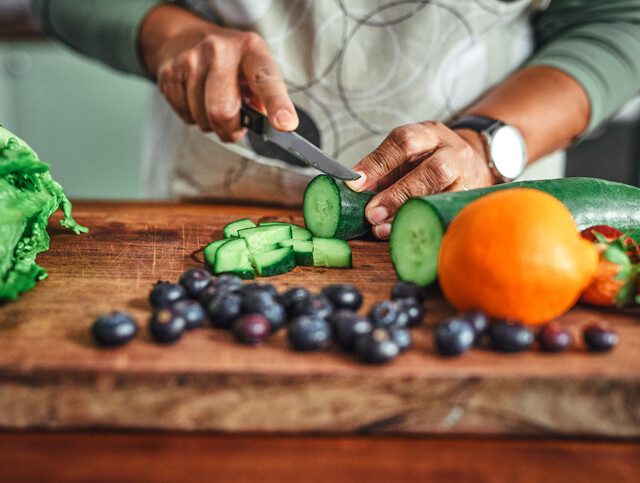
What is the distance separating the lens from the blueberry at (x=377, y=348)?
94cm

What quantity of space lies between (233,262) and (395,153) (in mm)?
514

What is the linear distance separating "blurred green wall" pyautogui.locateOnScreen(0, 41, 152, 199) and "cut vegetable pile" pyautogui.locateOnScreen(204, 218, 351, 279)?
3.30m

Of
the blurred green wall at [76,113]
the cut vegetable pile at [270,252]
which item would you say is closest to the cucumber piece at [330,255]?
the cut vegetable pile at [270,252]

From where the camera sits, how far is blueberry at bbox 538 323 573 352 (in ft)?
3.28

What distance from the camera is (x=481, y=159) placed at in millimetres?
1834

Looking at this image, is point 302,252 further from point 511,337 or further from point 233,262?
point 511,337

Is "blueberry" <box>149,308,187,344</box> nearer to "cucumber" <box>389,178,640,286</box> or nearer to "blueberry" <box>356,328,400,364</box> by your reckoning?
"blueberry" <box>356,328,400,364</box>

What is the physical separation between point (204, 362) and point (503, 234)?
0.49 metres

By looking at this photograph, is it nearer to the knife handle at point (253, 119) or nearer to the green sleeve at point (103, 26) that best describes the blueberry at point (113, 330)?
the knife handle at point (253, 119)

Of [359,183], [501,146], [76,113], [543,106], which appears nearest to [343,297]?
[359,183]

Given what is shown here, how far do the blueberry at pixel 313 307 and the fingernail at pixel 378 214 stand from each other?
1.80ft

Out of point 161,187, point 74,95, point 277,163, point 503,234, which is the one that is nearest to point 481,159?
point 277,163

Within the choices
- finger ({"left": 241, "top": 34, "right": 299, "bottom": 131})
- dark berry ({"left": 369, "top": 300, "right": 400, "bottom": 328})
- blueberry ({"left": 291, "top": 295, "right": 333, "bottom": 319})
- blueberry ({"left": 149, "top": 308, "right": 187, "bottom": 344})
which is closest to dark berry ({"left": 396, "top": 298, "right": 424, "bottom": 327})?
dark berry ({"left": 369, "top": 300, "right": 400, "bottom": 328})

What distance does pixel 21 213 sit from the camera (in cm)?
130
